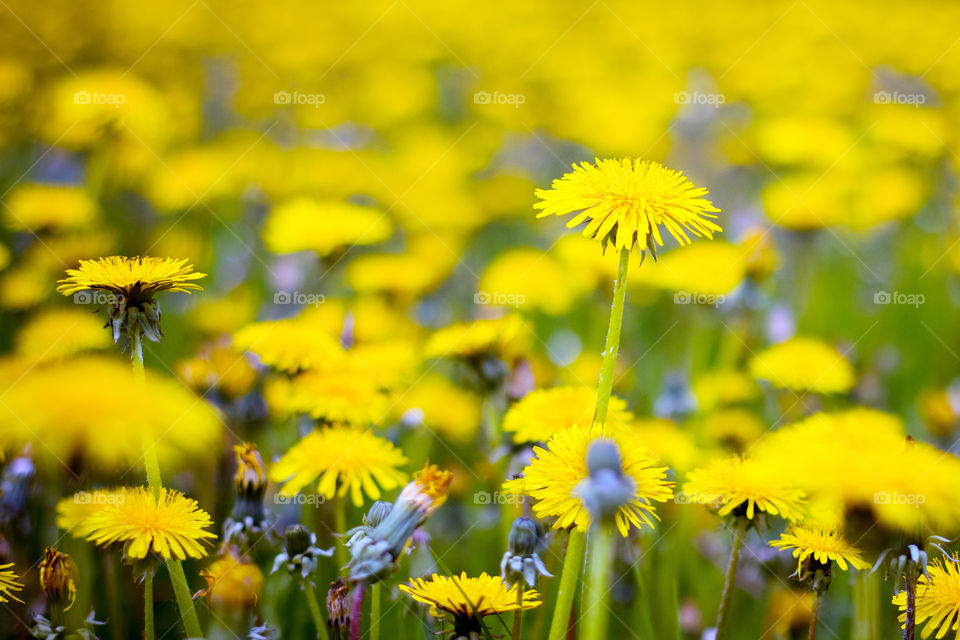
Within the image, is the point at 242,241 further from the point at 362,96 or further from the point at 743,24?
the point at 743,24

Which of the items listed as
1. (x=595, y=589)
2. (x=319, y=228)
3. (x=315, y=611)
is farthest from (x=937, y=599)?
(x=319, y=228)

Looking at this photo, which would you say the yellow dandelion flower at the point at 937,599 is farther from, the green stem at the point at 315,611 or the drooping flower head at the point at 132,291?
the drooping flower head at the point at 132,291

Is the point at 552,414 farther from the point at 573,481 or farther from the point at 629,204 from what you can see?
the point at 629,204

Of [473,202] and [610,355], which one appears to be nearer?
[610,355]

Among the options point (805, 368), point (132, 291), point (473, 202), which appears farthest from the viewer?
point (473, 202)

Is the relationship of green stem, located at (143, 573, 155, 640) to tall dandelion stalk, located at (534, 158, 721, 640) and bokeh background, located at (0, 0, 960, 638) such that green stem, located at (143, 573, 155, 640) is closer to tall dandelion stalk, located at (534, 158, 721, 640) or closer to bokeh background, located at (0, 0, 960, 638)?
bokeh background, located at (0, 0, 960, 638)

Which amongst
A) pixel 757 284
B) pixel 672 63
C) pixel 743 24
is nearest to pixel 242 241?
pixel 757 284

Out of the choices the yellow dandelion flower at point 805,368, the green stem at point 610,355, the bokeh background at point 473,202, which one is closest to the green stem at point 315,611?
the bokeh background at point 473,202
